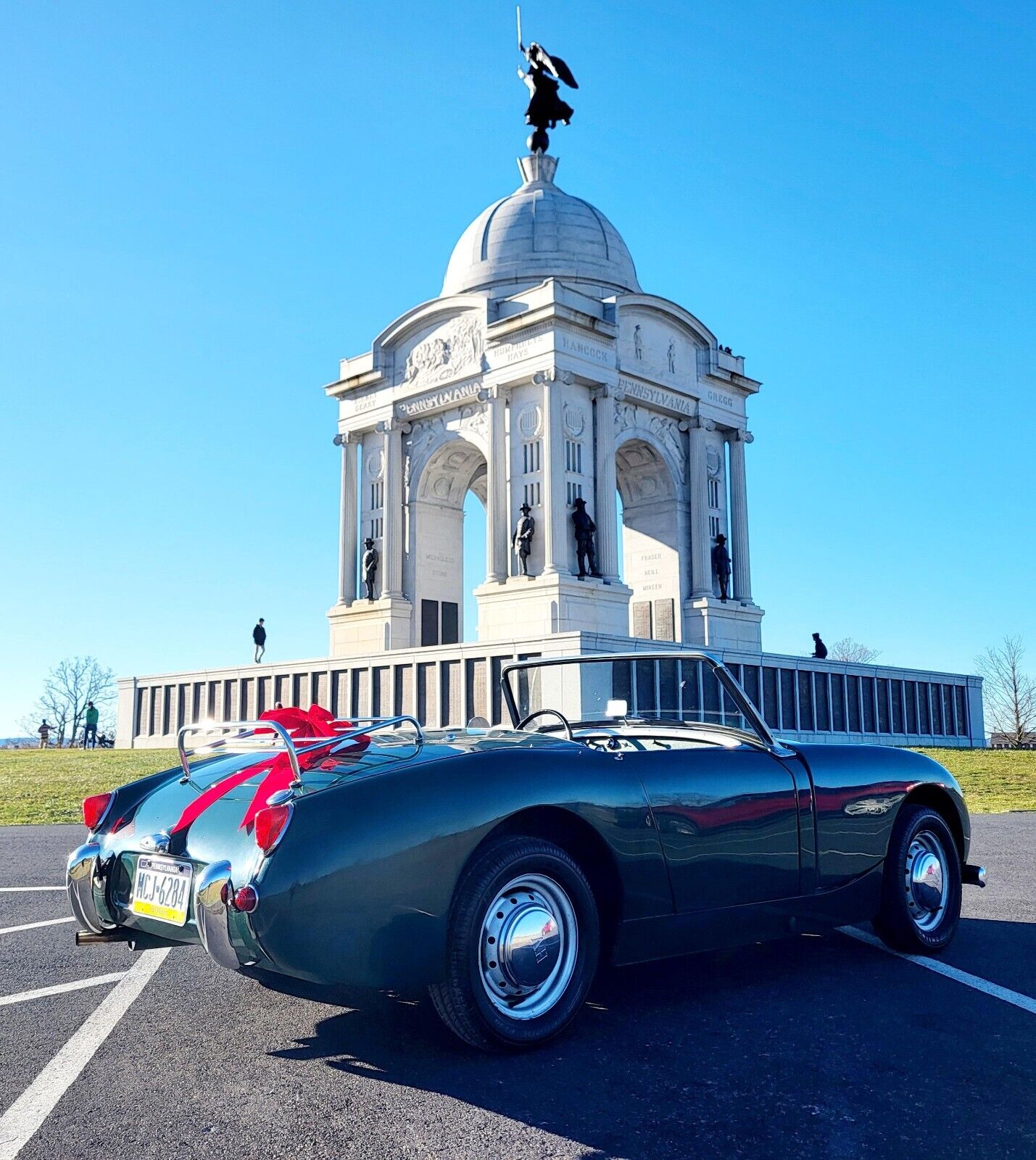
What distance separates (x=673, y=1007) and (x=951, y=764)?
21.5 meters

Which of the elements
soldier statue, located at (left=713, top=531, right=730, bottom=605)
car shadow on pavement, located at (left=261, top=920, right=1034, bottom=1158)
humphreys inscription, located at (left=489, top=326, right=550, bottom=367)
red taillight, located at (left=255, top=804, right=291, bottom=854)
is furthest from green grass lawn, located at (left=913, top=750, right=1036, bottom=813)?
humphreys inscription, located at (left=489, top=326, right=550, bottom=367)

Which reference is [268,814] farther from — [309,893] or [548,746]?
[548,746]

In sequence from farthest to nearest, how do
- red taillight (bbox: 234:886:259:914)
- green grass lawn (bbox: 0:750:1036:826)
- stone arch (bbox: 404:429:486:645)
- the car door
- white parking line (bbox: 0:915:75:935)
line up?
stone arch (bbox: 404:429:486:645) → green grass lawn (bbox: 0:750:1036:826) → white parking line (bbox: 0:915:75:935) → the car door → red taillight (bbox: 234:886:259:914)

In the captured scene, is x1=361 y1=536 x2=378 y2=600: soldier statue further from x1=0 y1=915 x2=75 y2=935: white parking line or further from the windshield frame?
the windshield frame

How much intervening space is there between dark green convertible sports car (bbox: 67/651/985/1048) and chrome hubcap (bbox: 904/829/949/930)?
1cm

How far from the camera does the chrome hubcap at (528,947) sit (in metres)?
3.43

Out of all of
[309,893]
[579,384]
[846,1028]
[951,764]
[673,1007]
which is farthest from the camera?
[579,384]

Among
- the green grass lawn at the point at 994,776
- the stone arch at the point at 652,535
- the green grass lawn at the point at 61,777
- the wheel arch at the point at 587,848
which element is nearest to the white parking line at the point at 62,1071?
the wheel arch at the point at 587,848

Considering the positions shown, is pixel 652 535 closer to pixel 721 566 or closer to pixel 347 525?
pixel 721 566

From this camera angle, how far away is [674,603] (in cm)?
3431

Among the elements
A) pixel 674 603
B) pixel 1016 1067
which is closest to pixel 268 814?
pixel 1016 1067

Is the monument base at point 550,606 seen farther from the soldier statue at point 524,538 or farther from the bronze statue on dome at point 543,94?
the bronze statue on dome at point 543,94

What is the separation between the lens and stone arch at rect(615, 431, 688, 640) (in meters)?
34.6

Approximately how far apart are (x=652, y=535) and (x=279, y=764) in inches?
1290
